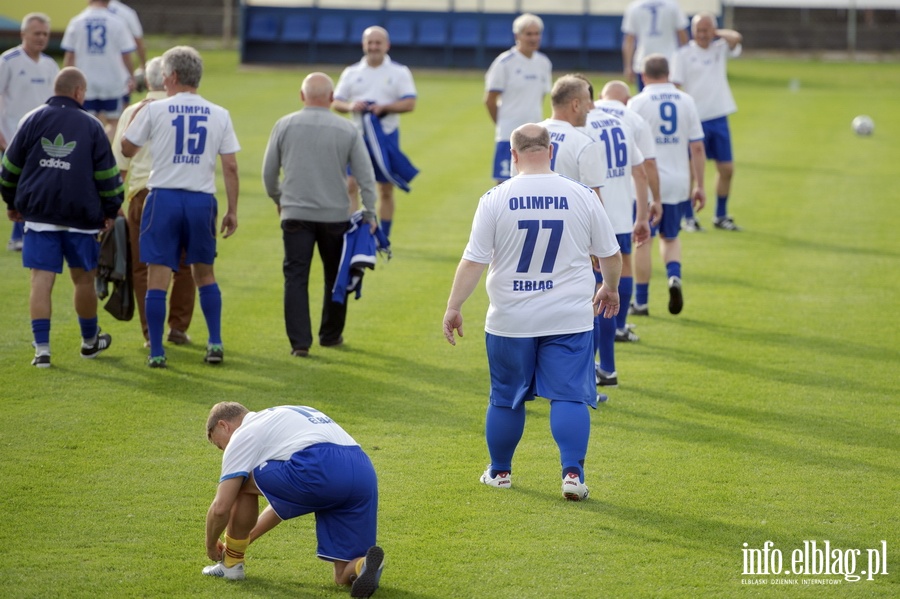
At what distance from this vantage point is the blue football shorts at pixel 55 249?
8.53 meters

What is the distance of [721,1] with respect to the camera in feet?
98.2

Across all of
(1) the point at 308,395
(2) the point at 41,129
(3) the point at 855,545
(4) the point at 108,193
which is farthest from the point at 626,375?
(2) the point at 41,129

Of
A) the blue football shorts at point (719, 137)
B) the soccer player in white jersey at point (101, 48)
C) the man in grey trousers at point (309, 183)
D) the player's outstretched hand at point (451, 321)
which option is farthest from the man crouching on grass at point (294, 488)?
the soccer player in white jersey at point (101, 48)

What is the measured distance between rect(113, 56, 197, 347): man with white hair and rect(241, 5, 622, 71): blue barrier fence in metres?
21.6

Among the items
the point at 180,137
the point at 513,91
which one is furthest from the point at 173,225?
the point at 513,91

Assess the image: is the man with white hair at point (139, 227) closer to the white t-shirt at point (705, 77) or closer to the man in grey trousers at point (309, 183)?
the man in grey trousers at point (309, 183)

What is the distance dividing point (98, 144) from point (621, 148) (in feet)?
12.2

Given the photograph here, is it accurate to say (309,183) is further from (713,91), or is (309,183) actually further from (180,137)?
(713,91)

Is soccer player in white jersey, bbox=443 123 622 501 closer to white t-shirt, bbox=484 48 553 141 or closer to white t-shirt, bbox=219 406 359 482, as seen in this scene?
white t-shirt, bbox=219 406 359 482

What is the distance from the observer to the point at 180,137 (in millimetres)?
8461

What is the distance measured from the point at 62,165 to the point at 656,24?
10282 mm

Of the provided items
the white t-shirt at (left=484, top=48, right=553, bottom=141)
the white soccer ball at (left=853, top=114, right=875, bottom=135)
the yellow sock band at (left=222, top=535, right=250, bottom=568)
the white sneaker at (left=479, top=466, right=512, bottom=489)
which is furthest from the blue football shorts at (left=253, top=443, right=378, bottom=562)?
the white soccer ball at (left=853, top=114, right=875, bottom=135)

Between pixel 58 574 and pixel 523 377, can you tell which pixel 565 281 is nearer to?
pixel 523 377

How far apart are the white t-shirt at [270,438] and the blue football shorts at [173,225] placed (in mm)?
3574
